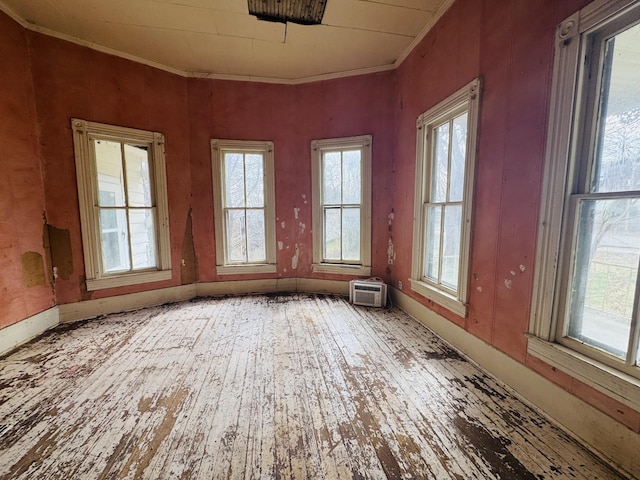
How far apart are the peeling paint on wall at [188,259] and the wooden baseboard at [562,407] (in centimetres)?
322

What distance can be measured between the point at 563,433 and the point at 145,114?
4591 mm

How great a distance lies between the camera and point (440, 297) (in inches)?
95.2

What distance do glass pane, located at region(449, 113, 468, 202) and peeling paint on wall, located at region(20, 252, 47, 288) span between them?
4043 mm

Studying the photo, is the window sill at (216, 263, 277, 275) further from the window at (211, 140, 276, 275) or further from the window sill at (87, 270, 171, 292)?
the window sill at (87, 270, 171, 292)

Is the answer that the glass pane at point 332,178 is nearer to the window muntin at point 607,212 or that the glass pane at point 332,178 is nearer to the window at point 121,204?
the window at point 121,204

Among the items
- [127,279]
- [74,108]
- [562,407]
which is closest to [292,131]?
[74,108]

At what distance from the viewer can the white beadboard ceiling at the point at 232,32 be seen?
2295 mm

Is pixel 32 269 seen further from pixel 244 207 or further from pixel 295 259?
pixel 295 259

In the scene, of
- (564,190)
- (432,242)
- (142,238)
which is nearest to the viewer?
(564,190)

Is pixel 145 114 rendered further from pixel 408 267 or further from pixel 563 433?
pixel 563 433

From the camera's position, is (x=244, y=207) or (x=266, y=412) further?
(x=244, y=207)

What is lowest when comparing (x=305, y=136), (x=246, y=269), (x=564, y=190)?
(x=246, y=269)

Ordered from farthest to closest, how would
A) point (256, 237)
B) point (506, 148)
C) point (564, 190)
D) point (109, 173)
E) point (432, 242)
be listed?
point (256, 237) < point (109, 173) < point (432, 242) < point (506, 148) < point (564, 190)

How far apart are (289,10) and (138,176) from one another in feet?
8.14
